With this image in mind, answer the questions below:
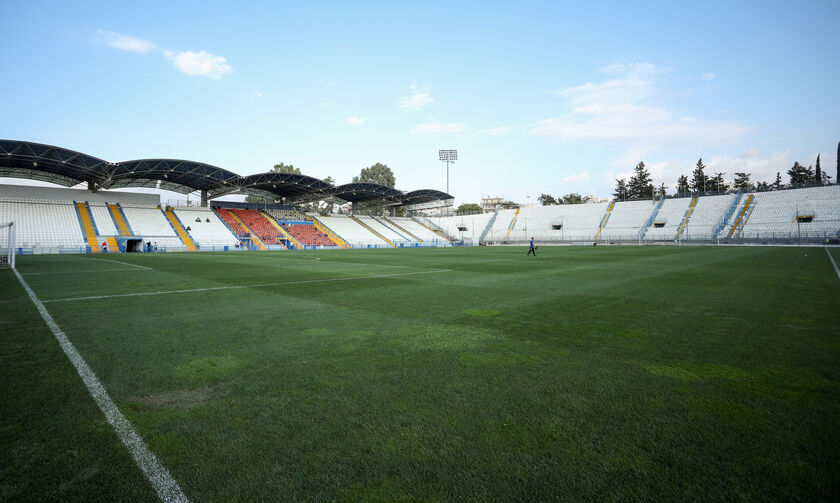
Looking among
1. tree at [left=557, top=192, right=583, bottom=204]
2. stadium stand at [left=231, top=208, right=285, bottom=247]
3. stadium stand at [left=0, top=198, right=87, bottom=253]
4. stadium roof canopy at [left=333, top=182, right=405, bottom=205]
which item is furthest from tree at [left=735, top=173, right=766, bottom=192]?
stadium stand at [left=0, top=198, right=87, bottom=253]

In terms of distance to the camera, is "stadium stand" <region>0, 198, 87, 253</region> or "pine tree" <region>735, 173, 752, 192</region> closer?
"stadium stand" <region>0, 198, 87, 253</region>

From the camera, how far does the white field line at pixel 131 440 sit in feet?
6.44

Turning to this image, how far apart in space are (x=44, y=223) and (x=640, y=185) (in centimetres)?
10516

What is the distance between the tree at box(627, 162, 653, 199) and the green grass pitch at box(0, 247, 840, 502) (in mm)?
96683

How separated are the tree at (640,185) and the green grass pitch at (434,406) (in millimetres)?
96683

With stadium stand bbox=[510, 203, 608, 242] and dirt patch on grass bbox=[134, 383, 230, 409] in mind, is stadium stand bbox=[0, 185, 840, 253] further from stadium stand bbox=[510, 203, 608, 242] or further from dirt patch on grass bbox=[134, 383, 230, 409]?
dirt patch on grass bbox=[134, 383, 230, 409]

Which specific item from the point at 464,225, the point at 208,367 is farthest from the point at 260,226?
the point at 208,367

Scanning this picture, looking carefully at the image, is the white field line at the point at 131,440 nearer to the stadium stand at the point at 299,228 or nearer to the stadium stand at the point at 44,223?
the stadium stand at the point at 44,223

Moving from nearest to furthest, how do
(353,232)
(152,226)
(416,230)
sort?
1. (152,226)
2. (353,232)
3. (416,230)

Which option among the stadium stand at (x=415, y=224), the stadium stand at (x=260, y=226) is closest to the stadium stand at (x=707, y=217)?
the stadium stand at (x=415, y=224)

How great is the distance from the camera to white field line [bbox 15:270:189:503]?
77.2 inches

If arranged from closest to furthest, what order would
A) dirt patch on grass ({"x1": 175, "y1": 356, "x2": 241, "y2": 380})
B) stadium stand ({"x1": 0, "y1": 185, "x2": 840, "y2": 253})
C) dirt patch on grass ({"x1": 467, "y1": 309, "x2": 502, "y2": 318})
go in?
dirt patch on grass ({"x1": 175, "y1": 356, "x2": 241, "y2": 380})
dirt patch on grass ({"x1": 467, "y1": 309, "x2": 502, "y2": 318})
stadium stand ({"x1": 0, "y1": 185, "x2": 840, "y2": 253})

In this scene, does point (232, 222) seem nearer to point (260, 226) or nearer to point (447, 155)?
point (260, 226)

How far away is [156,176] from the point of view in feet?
138
